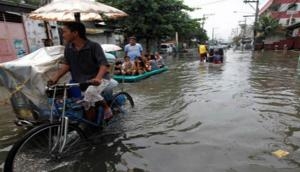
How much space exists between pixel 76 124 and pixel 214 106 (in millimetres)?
3999

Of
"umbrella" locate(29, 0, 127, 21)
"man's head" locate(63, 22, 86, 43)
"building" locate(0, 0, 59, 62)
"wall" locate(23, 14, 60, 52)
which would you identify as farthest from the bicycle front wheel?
"wall" locate(23, 14, 60, 52)

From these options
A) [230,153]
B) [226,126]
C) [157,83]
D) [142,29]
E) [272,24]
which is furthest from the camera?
[272,24]

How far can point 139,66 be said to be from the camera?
1328cm

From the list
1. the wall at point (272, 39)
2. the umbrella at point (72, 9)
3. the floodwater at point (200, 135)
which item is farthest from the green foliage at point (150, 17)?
the wall at point (272, 39)

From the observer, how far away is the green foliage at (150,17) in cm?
2500

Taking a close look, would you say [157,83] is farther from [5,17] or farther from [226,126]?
[5,17]

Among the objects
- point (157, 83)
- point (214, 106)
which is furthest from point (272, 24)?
point (214, 106)

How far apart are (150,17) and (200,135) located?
21642 millimetres

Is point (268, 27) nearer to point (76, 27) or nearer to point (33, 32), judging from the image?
point (33, 32)

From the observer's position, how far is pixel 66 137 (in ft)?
13.2

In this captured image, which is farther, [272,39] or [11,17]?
[272,39]

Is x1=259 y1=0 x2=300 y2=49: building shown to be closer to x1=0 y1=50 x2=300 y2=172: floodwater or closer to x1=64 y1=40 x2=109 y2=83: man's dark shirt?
x1=0 y1=50 x2=300 y2=172: floodwater

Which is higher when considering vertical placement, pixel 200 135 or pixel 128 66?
pixel 128 66

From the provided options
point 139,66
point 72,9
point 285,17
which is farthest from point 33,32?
point 285,17
